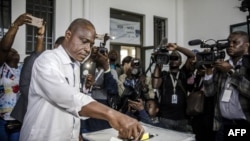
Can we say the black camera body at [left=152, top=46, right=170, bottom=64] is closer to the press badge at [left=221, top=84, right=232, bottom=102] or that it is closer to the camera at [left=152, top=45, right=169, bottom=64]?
the camera at [left=152, top=45, right=169, bottom=64]

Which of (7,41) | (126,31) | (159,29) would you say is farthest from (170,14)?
(7,41)

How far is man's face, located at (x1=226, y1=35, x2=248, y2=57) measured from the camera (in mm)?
2316

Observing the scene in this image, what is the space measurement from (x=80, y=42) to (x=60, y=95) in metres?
0.46

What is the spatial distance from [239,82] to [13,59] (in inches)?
86.1

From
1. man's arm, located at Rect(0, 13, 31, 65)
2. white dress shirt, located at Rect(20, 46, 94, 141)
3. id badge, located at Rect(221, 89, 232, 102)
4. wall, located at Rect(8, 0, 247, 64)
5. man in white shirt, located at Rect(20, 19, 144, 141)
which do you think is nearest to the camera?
man in white shirt, located at Rect(20, 19, 144, 141)

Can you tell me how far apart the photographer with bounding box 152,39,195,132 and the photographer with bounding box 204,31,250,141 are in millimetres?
355

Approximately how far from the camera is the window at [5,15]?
3.80 meters

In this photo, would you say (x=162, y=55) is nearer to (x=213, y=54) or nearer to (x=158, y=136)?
(x=213, y=54)

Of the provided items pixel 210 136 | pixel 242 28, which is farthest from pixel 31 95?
pixel 242 28

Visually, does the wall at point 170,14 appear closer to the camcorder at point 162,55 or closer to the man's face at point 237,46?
the camcorder at point 162,55

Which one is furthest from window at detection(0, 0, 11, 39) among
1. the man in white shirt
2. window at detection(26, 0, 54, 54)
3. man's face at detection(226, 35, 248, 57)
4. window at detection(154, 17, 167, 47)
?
window at detection(154, 17, 167, 47)

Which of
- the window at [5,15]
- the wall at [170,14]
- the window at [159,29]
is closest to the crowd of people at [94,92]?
the window at [5,15]

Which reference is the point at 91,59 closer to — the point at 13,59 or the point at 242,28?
the point at 13,59

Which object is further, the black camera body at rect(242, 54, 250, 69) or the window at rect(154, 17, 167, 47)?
the window at rect(154, 17, 167, 47)
